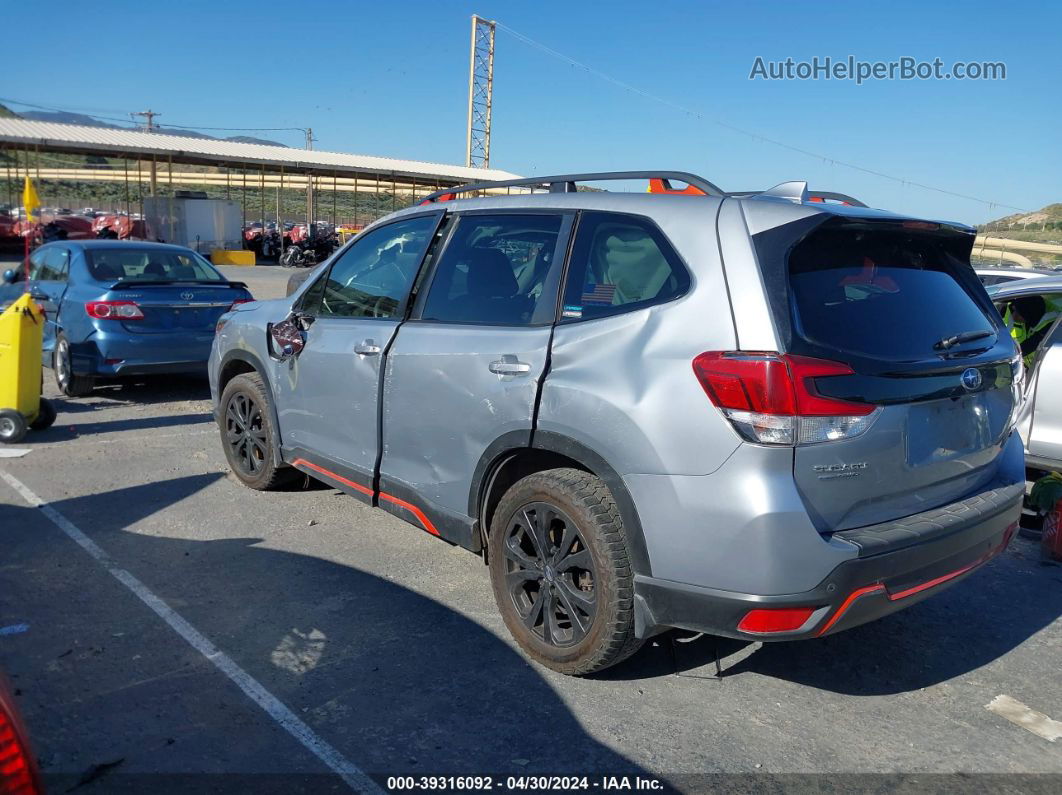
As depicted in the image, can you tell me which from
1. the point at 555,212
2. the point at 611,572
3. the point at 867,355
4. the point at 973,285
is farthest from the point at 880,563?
the point at 555,212

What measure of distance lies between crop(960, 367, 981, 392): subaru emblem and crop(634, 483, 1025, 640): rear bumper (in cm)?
45

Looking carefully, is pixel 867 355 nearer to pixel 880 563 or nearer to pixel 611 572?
pixel 880 563

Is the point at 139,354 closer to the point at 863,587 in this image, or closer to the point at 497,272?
the point at 497,272

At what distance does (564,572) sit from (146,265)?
734 cm

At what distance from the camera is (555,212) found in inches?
155

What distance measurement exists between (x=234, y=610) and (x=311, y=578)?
0.50 m

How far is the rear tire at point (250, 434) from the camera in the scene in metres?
5.70

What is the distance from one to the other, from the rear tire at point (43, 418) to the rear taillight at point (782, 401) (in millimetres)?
6471

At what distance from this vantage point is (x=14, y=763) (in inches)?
67.8

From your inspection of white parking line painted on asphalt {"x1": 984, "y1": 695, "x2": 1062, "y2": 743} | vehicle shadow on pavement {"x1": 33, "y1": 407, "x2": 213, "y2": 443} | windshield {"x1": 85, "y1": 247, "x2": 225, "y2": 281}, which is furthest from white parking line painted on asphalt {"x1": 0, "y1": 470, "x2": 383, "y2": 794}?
windshield {"x1": 85, "y1": 247, "x2": 225, "y2": 281}

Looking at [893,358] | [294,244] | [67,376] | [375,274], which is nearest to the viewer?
[893,358]

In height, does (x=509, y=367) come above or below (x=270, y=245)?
below

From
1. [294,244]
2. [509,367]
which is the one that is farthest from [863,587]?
[294,244]

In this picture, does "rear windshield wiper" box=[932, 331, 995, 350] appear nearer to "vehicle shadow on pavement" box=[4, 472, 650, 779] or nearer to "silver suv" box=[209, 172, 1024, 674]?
"silver suv" box=[209, 172, 1024, 674]
